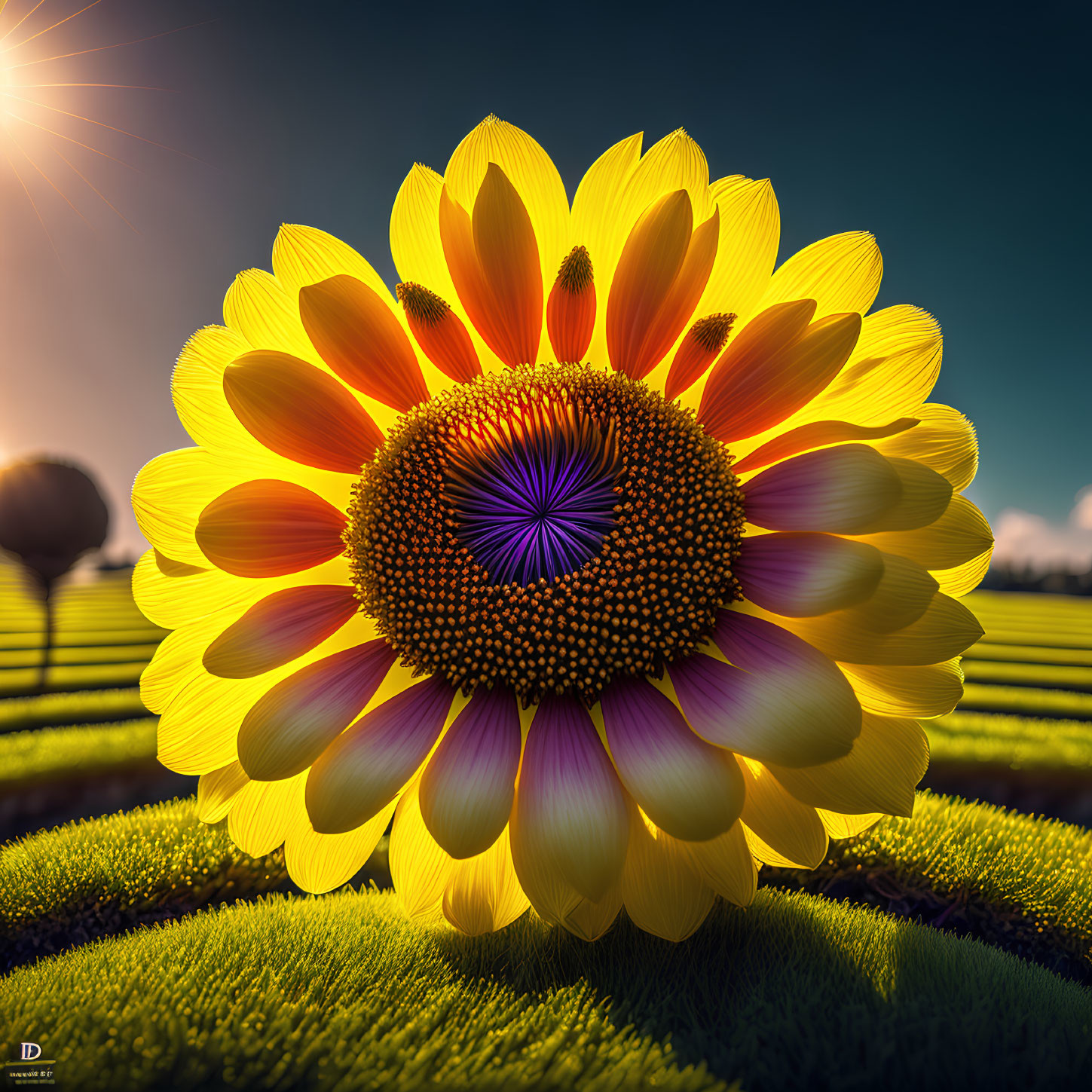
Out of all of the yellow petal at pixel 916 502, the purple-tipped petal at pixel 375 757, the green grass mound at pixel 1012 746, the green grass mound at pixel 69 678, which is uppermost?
the yellow petal at pixel 916 502

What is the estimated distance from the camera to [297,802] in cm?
93

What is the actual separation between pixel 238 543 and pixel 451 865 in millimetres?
536

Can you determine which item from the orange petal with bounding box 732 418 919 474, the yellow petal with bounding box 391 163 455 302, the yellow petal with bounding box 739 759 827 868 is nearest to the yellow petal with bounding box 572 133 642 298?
the yellow petal with bounding box 391 163 455 302

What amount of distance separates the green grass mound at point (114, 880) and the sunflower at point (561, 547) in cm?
69

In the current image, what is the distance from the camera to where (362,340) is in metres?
0.94

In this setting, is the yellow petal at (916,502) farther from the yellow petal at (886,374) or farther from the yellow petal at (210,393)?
the yellow petal at (210,393)

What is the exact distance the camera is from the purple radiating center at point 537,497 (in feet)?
2.88

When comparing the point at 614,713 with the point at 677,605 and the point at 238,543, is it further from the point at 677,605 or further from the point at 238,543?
the point at 238,543

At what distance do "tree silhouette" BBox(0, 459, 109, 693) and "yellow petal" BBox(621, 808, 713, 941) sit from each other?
10488 millimetres

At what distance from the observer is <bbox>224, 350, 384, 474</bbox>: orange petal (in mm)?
896

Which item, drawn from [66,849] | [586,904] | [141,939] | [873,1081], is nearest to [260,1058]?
[586,904]

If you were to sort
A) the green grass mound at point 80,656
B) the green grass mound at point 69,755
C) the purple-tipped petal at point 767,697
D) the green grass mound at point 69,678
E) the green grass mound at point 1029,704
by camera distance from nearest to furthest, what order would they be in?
the purple-tipped petal at point 767,697 → the green grass mound at point 69,755 → the green grass mound at point 1029,704 → the green grass mound at point 69,678 → the green grass mound at point 80,656

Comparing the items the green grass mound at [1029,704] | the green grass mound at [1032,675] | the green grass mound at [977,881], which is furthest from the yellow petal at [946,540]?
the green grass mound at [1032,675]

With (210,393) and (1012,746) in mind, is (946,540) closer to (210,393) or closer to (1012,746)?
(210,393)
